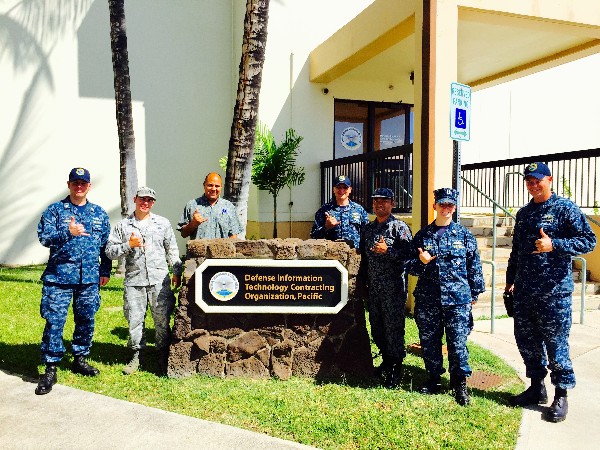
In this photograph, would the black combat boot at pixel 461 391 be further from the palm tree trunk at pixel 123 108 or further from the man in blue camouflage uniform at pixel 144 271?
the palm tree trunk at pixel 123 108

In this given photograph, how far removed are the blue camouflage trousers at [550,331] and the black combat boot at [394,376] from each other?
1.06 m

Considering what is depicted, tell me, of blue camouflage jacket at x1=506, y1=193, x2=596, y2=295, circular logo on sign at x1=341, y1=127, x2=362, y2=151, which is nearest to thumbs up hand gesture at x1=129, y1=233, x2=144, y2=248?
blue camouflage jacket at x1=506, y1=193, x2=596, y2=295

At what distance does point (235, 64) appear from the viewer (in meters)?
12.5

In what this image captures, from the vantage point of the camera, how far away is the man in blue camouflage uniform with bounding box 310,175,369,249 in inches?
205

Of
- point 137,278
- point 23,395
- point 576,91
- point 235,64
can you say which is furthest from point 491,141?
point 23,395

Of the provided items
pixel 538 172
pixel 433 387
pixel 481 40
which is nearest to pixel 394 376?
pixel 433 387

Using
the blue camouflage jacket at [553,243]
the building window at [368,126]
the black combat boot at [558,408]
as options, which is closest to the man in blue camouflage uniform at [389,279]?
the blue camouflage jacket at [553,243]

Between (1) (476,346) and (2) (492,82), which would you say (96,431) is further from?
(2) (492,82)

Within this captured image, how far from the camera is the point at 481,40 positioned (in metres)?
9.39

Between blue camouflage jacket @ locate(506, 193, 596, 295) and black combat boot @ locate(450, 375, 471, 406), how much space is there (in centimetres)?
85

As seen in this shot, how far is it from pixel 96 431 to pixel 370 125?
1005cm

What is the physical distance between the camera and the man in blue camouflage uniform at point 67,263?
4527 millimetres

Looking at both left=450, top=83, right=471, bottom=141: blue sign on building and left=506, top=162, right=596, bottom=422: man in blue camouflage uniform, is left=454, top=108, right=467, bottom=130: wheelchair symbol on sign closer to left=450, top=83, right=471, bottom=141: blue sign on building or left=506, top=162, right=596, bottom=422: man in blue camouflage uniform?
left=450, top=83, right=471, bottom=141: blue sign on building

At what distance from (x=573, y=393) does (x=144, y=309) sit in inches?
148
